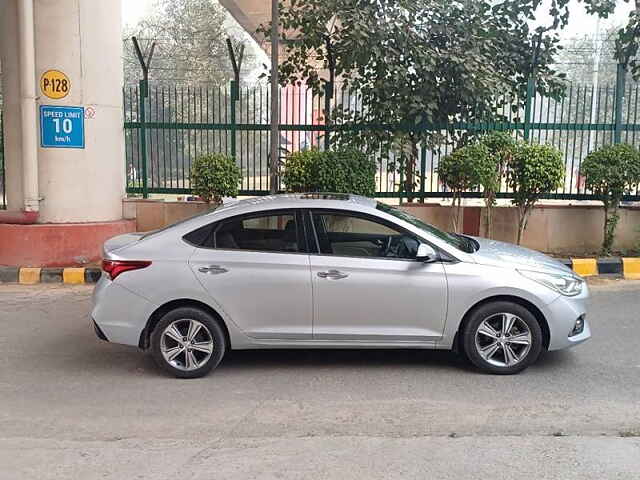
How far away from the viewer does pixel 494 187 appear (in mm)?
9352

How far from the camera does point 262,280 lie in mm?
5188

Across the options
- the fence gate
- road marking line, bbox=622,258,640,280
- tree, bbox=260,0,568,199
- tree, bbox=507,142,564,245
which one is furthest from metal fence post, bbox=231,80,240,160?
road marking line, bbox=622,258,640,280

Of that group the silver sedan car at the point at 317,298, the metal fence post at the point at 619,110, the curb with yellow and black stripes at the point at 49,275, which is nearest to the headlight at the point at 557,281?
Result: the silver sedan car at the point at 317,298

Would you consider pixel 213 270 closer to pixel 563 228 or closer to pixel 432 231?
pixel 432 231

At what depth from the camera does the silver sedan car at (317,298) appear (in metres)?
5.18

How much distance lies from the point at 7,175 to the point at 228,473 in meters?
8.00

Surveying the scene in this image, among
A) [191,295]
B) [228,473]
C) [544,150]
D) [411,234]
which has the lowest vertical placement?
[228,473]

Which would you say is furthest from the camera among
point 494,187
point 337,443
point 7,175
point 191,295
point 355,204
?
point 7,175

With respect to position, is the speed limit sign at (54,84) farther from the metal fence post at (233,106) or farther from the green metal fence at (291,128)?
the metal fence post at (233,106)

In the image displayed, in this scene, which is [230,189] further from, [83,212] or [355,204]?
[355,204]

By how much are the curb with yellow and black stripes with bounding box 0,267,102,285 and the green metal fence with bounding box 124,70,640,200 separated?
225 cm

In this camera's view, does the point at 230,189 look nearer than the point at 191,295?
No

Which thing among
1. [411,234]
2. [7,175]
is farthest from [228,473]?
[7,175]

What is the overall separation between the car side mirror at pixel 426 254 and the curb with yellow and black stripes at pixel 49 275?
211 inches
